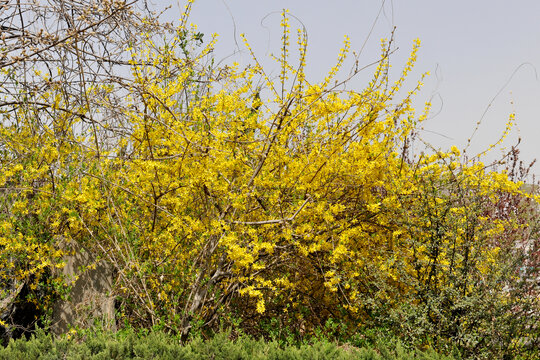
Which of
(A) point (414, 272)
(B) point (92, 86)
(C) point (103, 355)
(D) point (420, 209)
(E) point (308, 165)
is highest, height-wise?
(B) point (92, 86)

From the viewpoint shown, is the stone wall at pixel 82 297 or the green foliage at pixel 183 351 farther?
the stone wall at pixel 82 297

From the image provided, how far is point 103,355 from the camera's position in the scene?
342 cm

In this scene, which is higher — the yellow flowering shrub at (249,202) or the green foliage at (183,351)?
the yellow flowering shrub at (249,202)

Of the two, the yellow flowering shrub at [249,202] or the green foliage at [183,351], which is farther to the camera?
the yellow flowering shrub at [249,202]

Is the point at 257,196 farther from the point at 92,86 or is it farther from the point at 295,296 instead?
the point at 92,86

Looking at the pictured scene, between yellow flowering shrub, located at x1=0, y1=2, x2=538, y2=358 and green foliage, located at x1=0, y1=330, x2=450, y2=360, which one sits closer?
green foliage, located at x1=0, y1=330, x2=450, y2=360

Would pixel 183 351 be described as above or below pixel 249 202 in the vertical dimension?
below

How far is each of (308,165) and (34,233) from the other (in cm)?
254

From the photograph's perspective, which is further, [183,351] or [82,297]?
[82,297]

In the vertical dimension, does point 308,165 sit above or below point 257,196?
above

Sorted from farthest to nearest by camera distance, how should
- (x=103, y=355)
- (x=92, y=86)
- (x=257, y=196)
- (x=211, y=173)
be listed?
(x=92, y=86)
(x=257, y=196)
(x=211, y=173)
(x=103, y=355)

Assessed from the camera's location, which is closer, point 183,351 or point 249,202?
point 183,351

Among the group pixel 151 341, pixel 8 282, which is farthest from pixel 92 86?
pixel 151 341

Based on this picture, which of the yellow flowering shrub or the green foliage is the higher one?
the yellow flowering shrub
